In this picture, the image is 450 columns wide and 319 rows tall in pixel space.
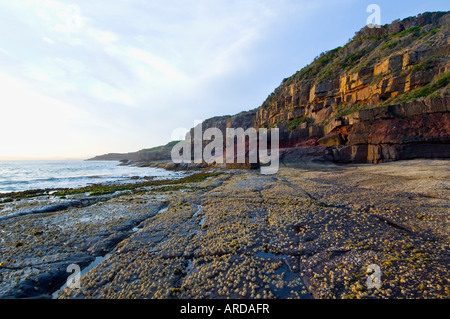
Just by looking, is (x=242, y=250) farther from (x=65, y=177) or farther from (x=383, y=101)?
(x=65, y=177)

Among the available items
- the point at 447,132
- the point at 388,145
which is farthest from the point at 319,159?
the point at 447,132

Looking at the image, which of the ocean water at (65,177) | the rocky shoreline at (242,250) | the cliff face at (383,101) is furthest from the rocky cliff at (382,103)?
the ocean water at (65,177)

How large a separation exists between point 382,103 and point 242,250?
118 feet

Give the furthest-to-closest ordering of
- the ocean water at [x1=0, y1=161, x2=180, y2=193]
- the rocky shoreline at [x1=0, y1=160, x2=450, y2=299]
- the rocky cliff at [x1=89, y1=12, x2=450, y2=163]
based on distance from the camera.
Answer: the ocean water at [x1=0, y1=161, x2=180, y2=193] < the rocky cliff at [x1=89, y1=12, x2=450, y2=163] < the rocky shoreline at [x1=0, y1=160, x2=450, y2=299]

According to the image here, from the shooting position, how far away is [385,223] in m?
6.38

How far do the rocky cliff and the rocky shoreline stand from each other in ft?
50.0

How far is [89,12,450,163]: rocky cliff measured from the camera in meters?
20.3

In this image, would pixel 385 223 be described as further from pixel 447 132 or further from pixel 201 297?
pixel 447 132

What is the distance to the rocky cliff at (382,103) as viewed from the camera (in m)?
20.3

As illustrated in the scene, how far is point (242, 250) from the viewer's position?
17.1 feet

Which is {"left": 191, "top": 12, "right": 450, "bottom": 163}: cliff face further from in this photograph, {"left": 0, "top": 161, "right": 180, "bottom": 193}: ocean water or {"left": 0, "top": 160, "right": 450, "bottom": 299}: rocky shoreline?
{"left": 0, "top": 161, "right": 180, "bottom": 193}: ocean water

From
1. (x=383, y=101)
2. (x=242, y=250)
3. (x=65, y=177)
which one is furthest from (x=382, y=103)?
(x=65, y=177)

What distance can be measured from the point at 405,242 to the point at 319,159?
23.7 metres

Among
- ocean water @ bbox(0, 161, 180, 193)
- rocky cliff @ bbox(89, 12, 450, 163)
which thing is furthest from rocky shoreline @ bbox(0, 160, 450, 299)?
ocean water @ bbox(0, 161, 180, 193)
